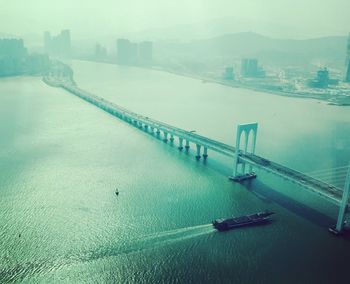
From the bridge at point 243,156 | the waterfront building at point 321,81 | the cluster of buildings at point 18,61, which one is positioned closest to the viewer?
the bridge at point 243,156

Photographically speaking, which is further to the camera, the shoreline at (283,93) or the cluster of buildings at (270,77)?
the cluster of buildings at (270,77)

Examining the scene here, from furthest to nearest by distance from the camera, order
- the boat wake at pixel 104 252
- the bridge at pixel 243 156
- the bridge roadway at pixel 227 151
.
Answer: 1. the bridge roadway at pixel 227 151
2. the bridge at pixel 243 156
3. the boat wake at pixel 104 252

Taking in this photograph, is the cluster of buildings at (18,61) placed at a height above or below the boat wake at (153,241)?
above

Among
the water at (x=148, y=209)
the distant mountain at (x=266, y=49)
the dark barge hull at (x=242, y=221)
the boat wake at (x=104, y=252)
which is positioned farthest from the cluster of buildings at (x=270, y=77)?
the boat wake at (x=104, y=252)

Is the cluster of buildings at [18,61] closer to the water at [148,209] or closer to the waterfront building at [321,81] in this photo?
the water at [148,209]

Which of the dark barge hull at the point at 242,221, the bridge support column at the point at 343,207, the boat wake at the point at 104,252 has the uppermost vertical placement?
the bridge support column at the point at 343,207

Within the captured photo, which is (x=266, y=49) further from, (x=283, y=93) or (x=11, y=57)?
(x=11, y=57)

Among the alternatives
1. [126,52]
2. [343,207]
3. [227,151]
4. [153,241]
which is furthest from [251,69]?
[153,241]
